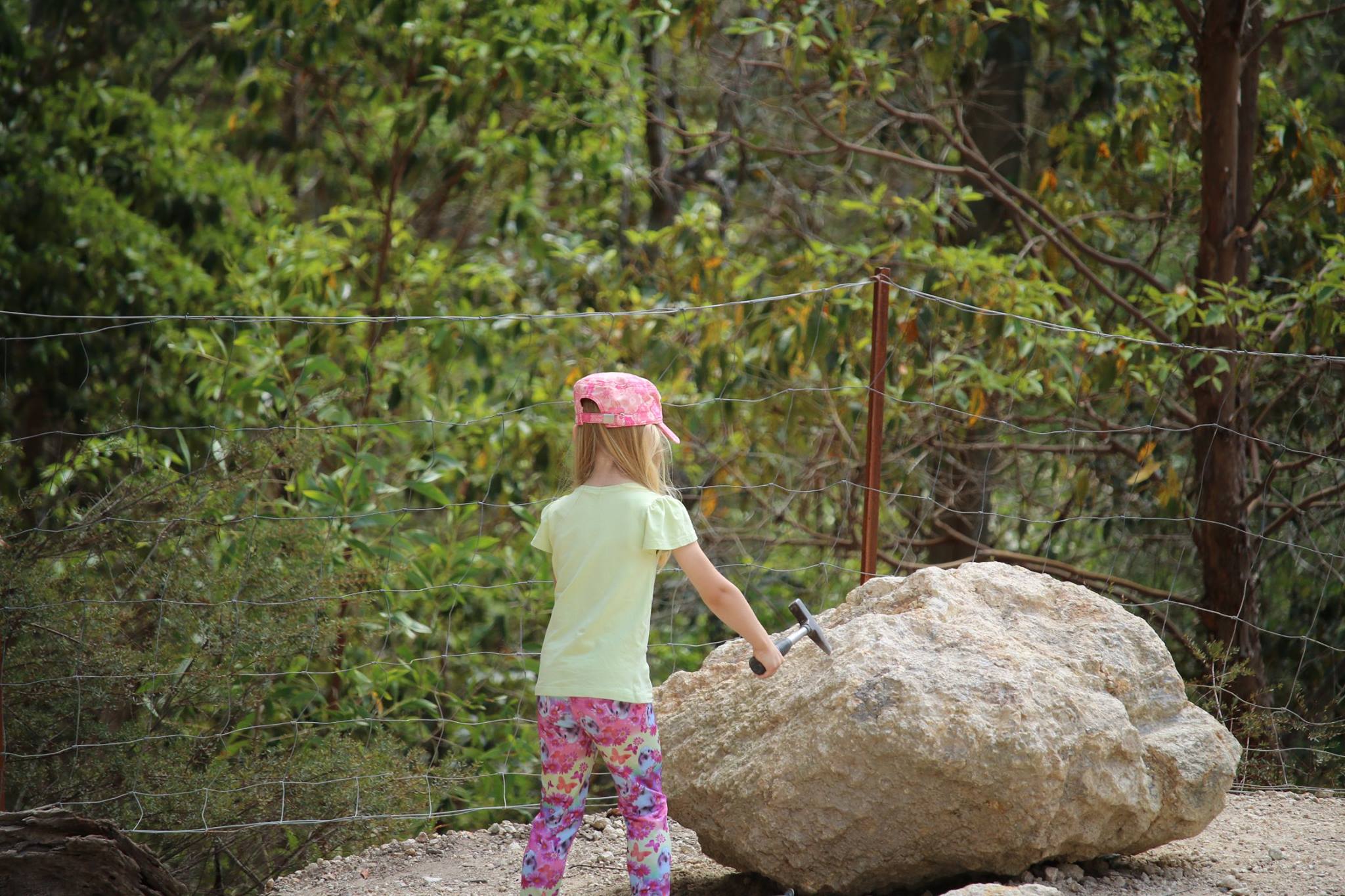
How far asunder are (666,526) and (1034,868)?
1327 mm

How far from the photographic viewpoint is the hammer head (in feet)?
8.88

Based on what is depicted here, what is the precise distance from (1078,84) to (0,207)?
575cm

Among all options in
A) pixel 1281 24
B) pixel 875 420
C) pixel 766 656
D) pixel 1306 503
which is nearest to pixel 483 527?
pixel 875 420

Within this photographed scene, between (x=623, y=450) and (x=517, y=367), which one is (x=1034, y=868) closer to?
(x=623, y=450)

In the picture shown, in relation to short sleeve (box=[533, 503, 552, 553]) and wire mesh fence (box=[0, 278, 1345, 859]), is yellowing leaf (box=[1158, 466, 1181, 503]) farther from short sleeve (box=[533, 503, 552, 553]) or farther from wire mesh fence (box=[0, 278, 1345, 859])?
Answer: short sleeve (box=[533, 503, 552, 553])

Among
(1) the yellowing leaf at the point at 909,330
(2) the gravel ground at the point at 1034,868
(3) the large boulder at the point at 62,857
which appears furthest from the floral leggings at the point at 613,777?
(1) the yellowing leaf at the point at 909,330

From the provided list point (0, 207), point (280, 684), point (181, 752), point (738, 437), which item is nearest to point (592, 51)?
point (738, 437)

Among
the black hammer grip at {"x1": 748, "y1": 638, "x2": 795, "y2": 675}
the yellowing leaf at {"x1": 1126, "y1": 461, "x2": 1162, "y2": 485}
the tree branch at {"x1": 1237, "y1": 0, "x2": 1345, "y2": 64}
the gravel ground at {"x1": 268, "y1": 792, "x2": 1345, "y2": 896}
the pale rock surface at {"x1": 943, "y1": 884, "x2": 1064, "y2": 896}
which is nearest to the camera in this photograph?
the pale rock surface at {"x1": 943, "y1": 884, "x2": 1064, "y2": 896}

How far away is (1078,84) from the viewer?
619 cm

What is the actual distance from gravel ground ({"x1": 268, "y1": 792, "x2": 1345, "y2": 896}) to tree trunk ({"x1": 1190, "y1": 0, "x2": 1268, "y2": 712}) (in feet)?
2.73

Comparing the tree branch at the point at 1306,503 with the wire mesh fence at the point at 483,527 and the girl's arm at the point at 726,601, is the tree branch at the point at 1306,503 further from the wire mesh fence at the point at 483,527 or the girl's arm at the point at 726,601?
the girl's arm at the point at 726,601

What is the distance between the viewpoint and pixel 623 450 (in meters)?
2.68

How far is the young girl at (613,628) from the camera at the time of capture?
2605 millimetres

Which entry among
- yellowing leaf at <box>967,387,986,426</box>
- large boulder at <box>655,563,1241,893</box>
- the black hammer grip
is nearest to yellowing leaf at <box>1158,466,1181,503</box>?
yellowing leaf at <box>967,387,986,426</box>
